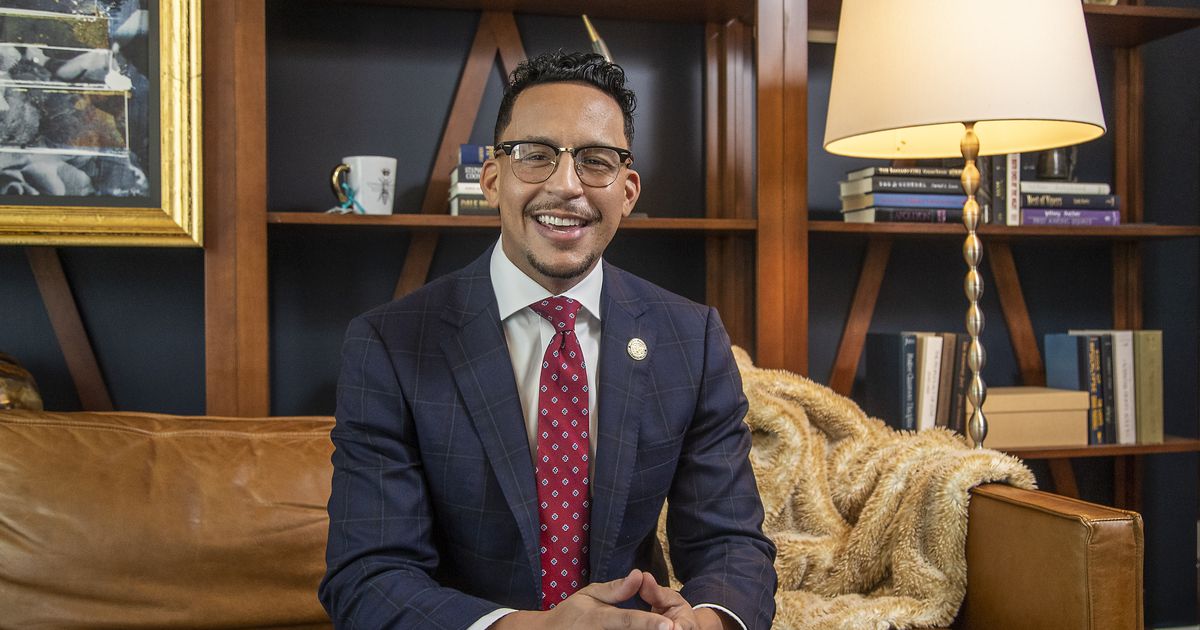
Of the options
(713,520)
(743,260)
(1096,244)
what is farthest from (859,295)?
(713,520)

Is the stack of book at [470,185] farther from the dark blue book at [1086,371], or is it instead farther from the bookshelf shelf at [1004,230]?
the dark blue book at [1086,371]

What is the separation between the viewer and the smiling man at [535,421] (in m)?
1.23

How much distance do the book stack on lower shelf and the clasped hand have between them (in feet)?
4.73

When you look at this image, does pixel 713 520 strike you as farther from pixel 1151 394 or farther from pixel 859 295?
pixel 1151 394

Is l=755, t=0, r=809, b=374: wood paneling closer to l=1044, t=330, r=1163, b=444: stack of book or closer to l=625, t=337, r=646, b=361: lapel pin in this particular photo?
l=1044, t=330, r=1163, b=444: stack of book

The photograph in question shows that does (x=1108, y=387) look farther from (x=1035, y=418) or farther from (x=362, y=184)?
(x=362, y=184)

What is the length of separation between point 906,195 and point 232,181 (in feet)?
5.11

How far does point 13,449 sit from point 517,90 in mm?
1121

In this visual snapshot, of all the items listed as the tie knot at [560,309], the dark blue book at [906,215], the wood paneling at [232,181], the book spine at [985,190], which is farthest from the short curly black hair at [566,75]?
the book spine at [985,190]

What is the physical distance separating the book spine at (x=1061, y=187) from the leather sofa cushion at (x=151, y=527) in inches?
71.7

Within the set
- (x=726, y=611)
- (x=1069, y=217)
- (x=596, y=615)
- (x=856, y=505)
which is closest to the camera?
(x=596, y=615)

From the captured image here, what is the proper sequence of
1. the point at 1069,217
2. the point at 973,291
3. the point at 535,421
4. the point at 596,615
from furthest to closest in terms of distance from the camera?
the point at 1069,217 < the point at 973,291 < the point at 535,421 < the point at 596,615

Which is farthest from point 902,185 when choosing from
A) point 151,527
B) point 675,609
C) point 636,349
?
point 151,527

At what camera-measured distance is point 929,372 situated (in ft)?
7.73
